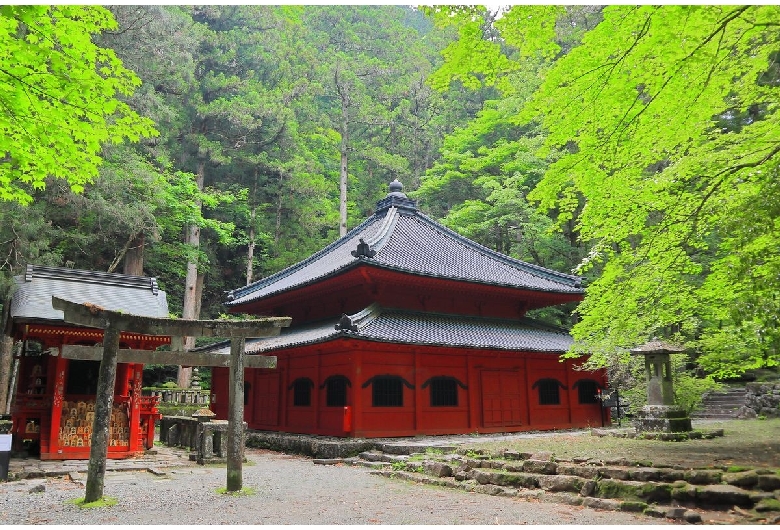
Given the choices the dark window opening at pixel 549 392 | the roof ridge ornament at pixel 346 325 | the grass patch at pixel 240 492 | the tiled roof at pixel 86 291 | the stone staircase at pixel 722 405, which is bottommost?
the grass patch at pixel 240 492

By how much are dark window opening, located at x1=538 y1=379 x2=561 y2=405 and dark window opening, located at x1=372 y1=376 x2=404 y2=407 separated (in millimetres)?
5975

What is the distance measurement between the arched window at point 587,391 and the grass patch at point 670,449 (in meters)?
5.73

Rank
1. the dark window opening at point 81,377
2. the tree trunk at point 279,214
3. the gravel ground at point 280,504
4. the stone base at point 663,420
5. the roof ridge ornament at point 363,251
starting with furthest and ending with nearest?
the tree trunk at point 279,214 < the roof ridge ornament at point 363,251 < the dark window opening at point 81,377 < the stone base at point 663,420 < the gravel ground at point 280,504

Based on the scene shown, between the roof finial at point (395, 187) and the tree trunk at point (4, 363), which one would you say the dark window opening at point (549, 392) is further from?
the tree trunk at point (4, 363)

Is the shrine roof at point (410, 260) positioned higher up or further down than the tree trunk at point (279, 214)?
further down

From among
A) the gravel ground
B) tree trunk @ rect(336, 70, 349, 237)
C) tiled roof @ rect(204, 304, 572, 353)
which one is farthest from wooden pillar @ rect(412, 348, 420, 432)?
tree trunk @ rect(336, 70, 349, 237)

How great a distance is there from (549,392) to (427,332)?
5.94 m

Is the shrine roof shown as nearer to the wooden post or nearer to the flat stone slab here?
the wooden post

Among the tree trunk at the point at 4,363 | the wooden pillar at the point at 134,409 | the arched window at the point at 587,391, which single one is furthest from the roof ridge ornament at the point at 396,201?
the tree trunk at the point at 4,363

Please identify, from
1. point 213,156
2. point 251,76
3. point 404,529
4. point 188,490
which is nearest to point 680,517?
point 404,529

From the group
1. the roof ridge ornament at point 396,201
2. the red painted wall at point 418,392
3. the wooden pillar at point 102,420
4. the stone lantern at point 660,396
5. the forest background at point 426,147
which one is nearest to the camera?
the wooden pillar at point 102,420

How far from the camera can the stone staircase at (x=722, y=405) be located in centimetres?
2363

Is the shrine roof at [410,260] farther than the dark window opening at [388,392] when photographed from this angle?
Yes

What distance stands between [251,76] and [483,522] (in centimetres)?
3977
